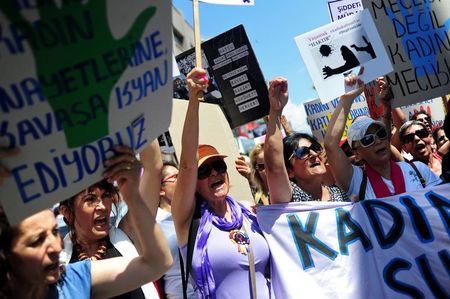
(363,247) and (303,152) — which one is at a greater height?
(303,152)

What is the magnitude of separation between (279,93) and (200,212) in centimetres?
78

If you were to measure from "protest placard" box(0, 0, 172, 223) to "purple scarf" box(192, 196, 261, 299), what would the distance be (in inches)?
38.9

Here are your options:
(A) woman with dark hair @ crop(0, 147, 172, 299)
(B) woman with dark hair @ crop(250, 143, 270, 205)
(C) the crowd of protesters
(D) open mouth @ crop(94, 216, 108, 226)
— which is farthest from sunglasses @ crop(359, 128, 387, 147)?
(A) woman with dark hair @ crop(0, 147, 172, 299)

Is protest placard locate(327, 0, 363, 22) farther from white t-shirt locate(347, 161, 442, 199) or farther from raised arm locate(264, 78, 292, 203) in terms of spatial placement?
raised arm locate(264, 78, 292, 203)

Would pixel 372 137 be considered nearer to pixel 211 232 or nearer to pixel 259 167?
pixel 259 167

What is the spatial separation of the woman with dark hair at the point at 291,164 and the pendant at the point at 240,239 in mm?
302

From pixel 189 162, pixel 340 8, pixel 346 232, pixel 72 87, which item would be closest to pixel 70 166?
pixel 72 87

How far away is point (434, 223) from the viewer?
8.14 feet

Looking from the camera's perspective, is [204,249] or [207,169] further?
[207,169]

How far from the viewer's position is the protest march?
3.93ft

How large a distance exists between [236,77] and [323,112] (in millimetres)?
2193

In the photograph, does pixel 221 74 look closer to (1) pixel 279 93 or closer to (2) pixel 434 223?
(1) pixel 279 93

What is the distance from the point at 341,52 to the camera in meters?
3.03

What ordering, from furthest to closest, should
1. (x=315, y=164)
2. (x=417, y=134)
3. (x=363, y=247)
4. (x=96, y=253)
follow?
(x=417, y=134)
(x=315, y=164)
(x=363, y=247)
(x=96, y=253)
